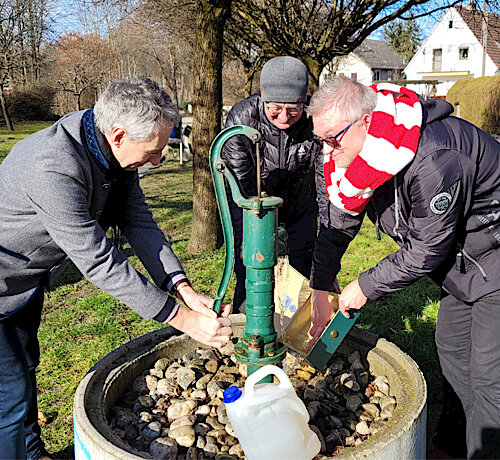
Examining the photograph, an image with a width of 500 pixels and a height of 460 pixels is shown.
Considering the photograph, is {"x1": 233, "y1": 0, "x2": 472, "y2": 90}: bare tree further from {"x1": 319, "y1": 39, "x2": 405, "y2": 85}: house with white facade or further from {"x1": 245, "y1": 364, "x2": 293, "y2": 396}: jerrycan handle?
{"x1": 319, "y1": 39, "x2": 405, "y2": 85}: house with white facade

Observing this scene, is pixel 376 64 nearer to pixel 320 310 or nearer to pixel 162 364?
pixel 320 310

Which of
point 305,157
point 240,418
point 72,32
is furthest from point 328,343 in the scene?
point 72,32

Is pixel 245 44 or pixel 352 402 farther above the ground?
pixel 245 44

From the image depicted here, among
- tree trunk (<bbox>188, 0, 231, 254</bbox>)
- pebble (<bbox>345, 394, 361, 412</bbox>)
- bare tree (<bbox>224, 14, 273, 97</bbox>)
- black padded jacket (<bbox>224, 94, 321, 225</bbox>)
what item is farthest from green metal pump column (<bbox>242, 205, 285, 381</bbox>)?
bare tree (<bbox>224, 14, 273, 97</bbox>)

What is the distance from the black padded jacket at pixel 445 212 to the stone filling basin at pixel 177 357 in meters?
0.44

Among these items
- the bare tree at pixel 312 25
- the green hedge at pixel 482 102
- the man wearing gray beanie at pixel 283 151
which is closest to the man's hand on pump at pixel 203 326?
the man wearing gray beanie at pixel 283 151

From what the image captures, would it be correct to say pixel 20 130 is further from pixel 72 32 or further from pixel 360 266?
pixel 360 266

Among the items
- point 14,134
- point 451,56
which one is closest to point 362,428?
point 14,134

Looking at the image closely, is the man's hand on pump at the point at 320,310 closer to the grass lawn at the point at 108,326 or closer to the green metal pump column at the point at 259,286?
the green metal pump column at the point at 259,286

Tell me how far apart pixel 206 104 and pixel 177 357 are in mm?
3394

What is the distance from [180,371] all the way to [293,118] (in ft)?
4.83

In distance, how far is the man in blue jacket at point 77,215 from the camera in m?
1.82

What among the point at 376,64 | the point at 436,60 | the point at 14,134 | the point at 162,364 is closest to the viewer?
the point at 162,364

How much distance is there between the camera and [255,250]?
6.11 ft
